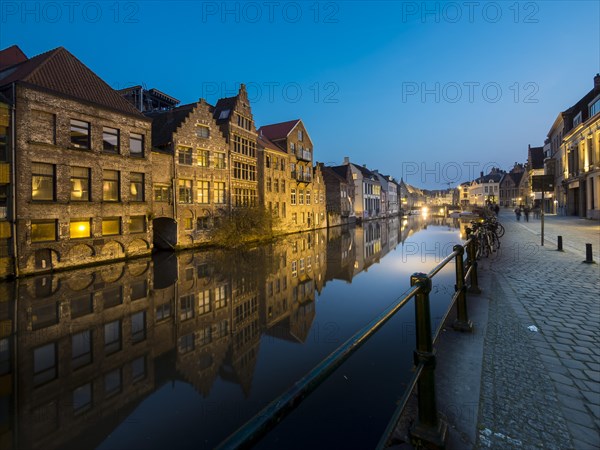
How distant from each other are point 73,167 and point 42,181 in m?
1.91

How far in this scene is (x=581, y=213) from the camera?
36875 mm

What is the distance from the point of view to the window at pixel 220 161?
2925 centimetres

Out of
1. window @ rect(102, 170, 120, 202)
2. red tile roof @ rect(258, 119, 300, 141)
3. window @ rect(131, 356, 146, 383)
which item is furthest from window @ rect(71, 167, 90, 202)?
red tile roof @ rect(258, 119, 300, 141)

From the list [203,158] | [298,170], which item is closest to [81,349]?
[203,158]

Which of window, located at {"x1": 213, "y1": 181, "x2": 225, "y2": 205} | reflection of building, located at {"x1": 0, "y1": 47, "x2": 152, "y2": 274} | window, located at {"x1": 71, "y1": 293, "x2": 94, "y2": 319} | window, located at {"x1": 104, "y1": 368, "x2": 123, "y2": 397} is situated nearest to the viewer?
window, located at {"x1": 104, "y1": 368, "x2": 123, "y2": 397}

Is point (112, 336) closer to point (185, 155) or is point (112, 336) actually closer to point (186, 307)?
point (186, 307)

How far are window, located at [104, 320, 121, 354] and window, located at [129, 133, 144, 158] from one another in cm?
1752

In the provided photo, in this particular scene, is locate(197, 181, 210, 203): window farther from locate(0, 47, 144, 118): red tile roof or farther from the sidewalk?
the sidewalk

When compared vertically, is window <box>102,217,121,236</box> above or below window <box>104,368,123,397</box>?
above

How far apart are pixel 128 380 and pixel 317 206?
1688 inches

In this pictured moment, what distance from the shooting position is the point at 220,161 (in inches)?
1169

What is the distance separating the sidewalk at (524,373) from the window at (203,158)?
1002 inches

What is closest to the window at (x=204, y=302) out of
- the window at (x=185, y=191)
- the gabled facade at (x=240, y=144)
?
the window at (x=185, y=191)

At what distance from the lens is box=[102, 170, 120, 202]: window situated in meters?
20.5
